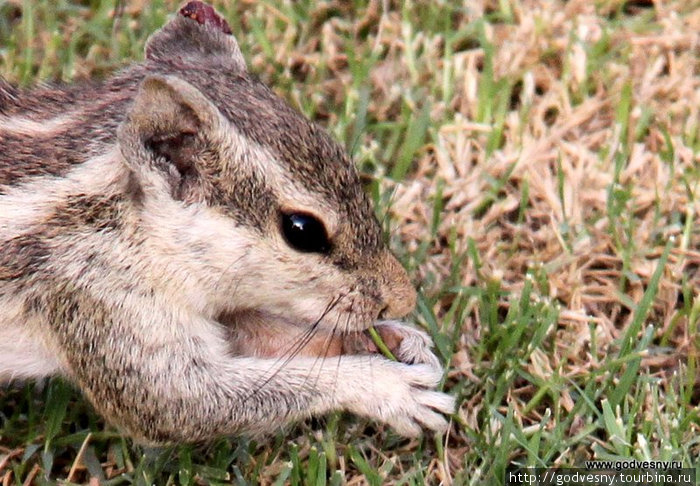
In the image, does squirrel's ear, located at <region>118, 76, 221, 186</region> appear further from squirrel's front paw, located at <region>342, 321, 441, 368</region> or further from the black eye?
Answer: squirrel's front paw, located at <region>342, 321, 441, 368</region>

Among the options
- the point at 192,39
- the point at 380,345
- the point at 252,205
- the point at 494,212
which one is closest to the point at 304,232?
the point at 252,205

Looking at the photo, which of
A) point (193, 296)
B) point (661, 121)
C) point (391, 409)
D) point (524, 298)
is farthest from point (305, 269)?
point (661, 121)

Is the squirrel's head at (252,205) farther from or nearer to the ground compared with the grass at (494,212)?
farther from the ground

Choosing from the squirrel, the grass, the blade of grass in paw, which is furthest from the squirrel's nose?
the grass

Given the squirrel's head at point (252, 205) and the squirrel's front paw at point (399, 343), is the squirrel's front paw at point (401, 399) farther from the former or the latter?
the squirrel's head at point (252, 205)

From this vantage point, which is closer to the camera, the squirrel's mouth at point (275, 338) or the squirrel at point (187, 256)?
the squirrel at point (187, 256)

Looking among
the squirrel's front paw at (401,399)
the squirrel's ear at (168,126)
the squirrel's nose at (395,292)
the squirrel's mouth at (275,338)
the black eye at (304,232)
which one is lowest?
the squirrel's front paw at (401,399)

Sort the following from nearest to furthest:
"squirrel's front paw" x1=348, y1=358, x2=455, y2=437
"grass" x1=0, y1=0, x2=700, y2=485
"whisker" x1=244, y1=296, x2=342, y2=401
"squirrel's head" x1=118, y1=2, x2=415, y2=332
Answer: "squirrel's head" x1=118, y1=2, x2=415, y2=332
"whisker" x1=244, y1=296, x2=342, y2=401
"squirrel's front paw" x1=348, y1=358, x2=455, y2=437
"grass" x1=0, y1=0, x2=700, y2=485

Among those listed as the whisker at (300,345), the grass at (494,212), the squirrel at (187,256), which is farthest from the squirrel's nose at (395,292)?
the grass at (494,212)
